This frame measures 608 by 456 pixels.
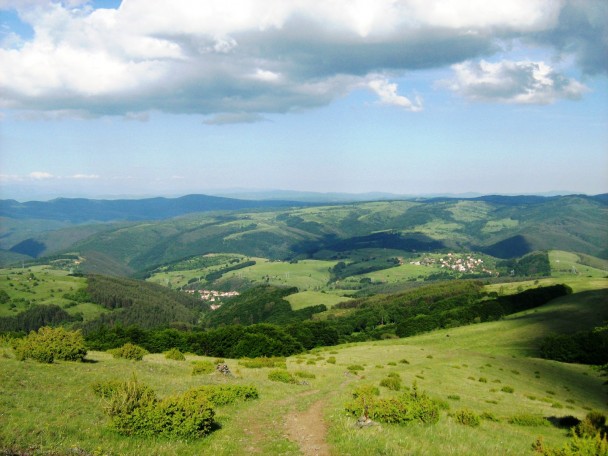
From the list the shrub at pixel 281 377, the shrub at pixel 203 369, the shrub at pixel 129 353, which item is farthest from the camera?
the shrub at pixel 129 353

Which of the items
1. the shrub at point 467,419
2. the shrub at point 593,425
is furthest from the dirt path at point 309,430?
the shrub at point 593,425

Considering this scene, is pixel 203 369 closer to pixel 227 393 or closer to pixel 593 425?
pixel 227 393

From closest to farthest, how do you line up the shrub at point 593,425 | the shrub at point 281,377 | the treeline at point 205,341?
the shrub at point 593,425 < the shrub at point 281,377 < the treeline at point 205,341

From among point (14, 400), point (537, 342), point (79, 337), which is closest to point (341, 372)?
point (79, 337)

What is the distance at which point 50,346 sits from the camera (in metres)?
33.7

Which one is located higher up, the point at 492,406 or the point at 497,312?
the point at 492,406

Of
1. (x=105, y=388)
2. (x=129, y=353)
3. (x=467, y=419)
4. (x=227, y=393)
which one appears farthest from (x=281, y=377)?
(x=105, y=388)

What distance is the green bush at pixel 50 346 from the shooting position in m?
31.8

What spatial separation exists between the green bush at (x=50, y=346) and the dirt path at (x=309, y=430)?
68.7 feet

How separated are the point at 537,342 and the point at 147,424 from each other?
111095 millimetres

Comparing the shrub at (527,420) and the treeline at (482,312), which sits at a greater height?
the shrub at (527,420)

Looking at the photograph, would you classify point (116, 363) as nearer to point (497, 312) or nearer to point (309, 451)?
point (309, 451)

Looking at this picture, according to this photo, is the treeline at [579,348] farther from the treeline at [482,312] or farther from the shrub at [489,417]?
the shrub at [489,417]

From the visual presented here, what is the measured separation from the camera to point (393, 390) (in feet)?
130
